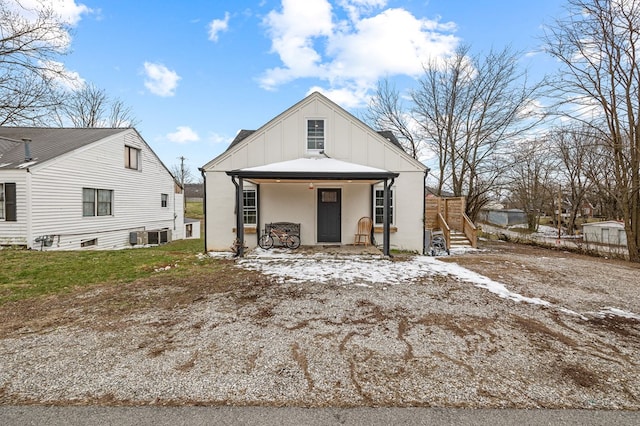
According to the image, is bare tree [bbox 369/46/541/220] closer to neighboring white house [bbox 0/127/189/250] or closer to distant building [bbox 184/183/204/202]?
neighboring white house [bbox 0/127/189/250]

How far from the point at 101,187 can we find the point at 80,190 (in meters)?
1.08

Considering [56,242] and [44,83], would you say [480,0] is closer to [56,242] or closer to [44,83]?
[44,83]

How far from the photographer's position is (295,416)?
6.98 ft

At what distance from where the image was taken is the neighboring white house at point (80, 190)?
35.3ft

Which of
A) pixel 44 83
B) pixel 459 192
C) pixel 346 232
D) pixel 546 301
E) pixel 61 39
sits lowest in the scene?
pixel 546 301

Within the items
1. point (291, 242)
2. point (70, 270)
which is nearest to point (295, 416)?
point (70, 270)

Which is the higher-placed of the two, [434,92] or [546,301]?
[434,92]

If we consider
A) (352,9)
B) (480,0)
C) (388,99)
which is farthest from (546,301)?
(388,99)

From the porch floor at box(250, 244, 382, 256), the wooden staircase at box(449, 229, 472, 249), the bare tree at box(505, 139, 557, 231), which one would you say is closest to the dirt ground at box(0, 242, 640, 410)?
the porch floor at box(250, 244, 382, 256)

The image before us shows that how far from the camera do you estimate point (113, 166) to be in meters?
14.5

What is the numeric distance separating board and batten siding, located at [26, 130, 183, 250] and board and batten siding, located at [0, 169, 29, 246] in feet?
0.86

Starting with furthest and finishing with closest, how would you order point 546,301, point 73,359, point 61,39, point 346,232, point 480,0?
point 480,0 < point 346,232 < point 61,39 < point 546,301 < point 73,359

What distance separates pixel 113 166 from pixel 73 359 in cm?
1448

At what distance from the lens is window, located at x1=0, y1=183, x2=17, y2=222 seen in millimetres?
10734
